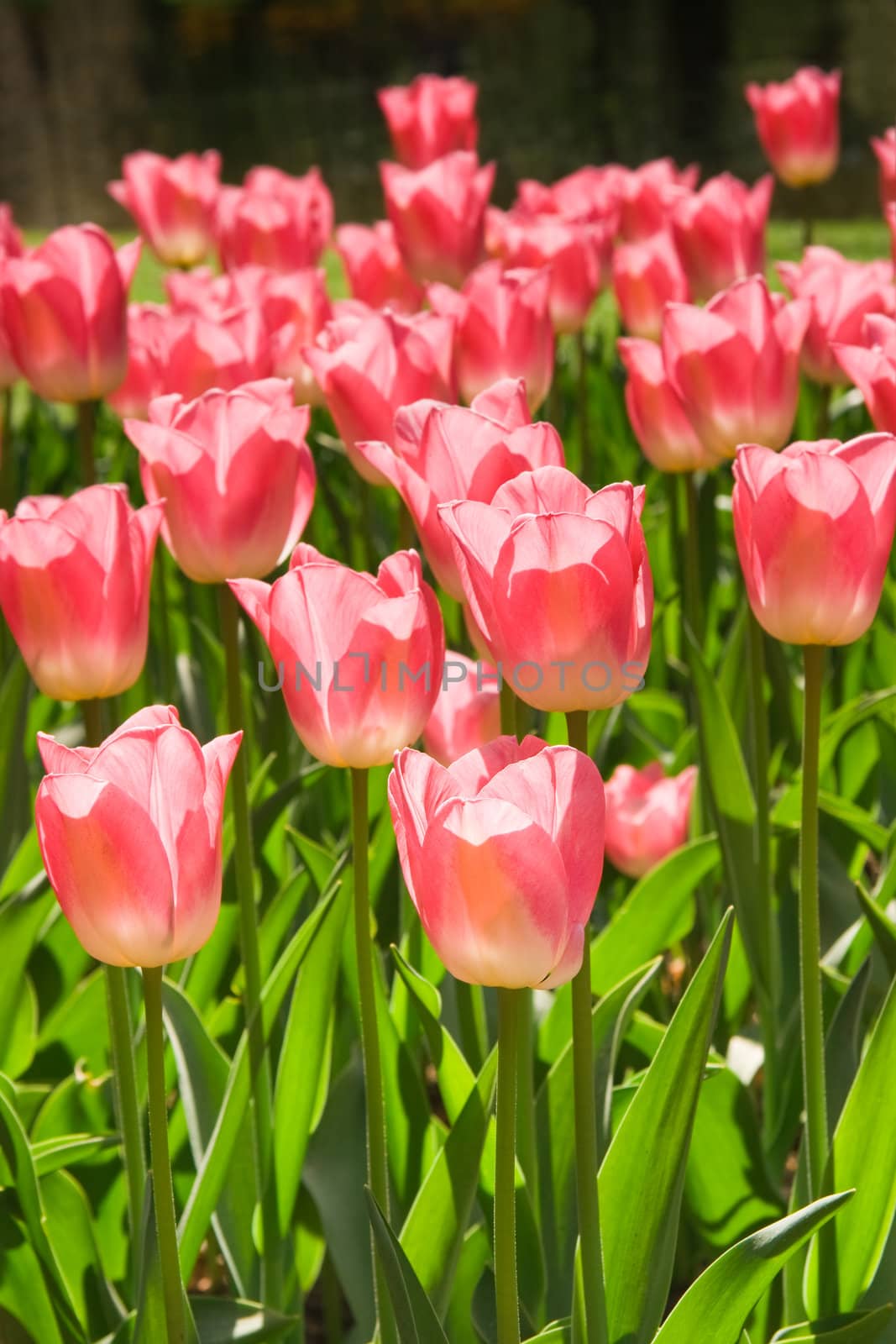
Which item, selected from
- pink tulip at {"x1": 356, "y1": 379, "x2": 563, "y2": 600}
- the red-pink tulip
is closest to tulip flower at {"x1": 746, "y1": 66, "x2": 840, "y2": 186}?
the red-pink tulip

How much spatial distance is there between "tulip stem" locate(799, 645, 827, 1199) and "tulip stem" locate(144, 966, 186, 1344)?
0.45 m

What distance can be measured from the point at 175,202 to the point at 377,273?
2.18 feet

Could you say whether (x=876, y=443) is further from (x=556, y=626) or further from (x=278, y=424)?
(x=278, y=424)

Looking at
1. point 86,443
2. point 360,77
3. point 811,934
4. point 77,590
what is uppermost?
point 77,590

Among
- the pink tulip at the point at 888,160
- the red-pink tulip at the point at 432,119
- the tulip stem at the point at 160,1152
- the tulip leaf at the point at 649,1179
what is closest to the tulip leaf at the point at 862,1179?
the tulip leaf at the point at 649,1179

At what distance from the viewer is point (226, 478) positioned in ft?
4.39

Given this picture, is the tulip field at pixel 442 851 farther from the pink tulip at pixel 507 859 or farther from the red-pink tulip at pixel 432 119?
the red-pink tulip at pixel 432 119

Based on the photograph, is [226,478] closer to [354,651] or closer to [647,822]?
[354,651]

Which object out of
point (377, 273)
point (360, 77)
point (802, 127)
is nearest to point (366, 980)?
point (377, 273)

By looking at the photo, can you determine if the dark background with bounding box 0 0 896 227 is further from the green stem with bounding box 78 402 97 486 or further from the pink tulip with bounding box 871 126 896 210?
the green stem with bounding box 78 402 97 486

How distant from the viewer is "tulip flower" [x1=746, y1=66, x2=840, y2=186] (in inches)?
139

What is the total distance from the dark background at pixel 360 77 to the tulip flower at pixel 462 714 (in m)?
10.3

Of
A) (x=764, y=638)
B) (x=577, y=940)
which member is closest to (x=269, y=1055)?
(x=577, y=940)

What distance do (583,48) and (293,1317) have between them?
39.7 feet
